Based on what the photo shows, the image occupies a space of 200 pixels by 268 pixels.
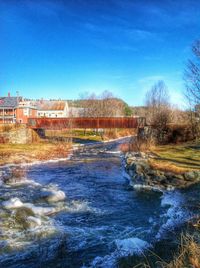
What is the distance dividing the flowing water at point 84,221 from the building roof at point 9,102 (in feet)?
180

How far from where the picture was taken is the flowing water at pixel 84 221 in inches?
318

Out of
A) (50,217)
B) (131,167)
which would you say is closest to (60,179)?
(131,167)

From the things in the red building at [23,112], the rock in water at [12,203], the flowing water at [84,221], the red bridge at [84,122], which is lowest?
the flowing water at [84,221]

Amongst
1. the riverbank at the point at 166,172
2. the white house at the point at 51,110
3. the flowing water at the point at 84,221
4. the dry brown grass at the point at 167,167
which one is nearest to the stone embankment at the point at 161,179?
the riverbank at the point at 166,172

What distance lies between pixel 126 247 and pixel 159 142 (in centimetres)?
2632

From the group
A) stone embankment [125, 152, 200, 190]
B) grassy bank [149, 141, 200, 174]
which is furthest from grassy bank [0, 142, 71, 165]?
stone embankment [125, 152, 200, 190]

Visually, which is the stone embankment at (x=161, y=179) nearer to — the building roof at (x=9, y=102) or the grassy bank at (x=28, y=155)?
the grassy bank at (x=28, y=155)

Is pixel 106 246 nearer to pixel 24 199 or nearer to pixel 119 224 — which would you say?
pixel 119 224

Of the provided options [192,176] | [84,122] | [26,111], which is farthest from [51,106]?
[192,176]

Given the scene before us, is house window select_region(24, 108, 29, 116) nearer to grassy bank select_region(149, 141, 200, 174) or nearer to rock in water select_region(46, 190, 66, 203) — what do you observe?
grassy bank select_region(149, 141, 200, 174)

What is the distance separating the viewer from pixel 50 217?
435 inches

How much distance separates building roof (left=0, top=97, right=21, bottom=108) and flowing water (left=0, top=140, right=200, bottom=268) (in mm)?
55008

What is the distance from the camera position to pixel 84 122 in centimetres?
4384

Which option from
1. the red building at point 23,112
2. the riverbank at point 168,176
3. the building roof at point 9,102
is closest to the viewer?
the riverbank at point 168,176
